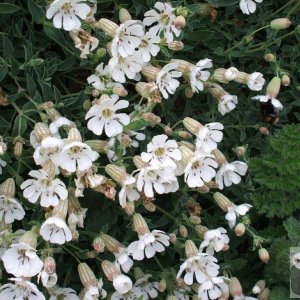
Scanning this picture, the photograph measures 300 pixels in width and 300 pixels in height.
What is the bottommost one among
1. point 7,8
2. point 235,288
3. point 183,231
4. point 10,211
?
point 235,288

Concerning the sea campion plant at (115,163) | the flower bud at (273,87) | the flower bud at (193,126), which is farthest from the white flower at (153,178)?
the flower bud at (273,87)

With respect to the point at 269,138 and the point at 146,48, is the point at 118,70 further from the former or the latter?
the point at 269,138

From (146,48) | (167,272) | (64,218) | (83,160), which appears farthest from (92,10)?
(167,272)

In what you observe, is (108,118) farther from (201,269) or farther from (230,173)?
(201,269)

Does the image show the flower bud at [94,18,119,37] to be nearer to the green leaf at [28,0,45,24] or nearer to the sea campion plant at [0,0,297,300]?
the sea campion plant at [0,0,297,300]

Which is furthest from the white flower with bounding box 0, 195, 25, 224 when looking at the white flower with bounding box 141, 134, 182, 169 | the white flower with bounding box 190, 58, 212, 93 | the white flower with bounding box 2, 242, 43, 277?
the white flower with bounding box 190, 58, 212, 93

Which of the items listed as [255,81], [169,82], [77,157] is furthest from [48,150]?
[255,81]
